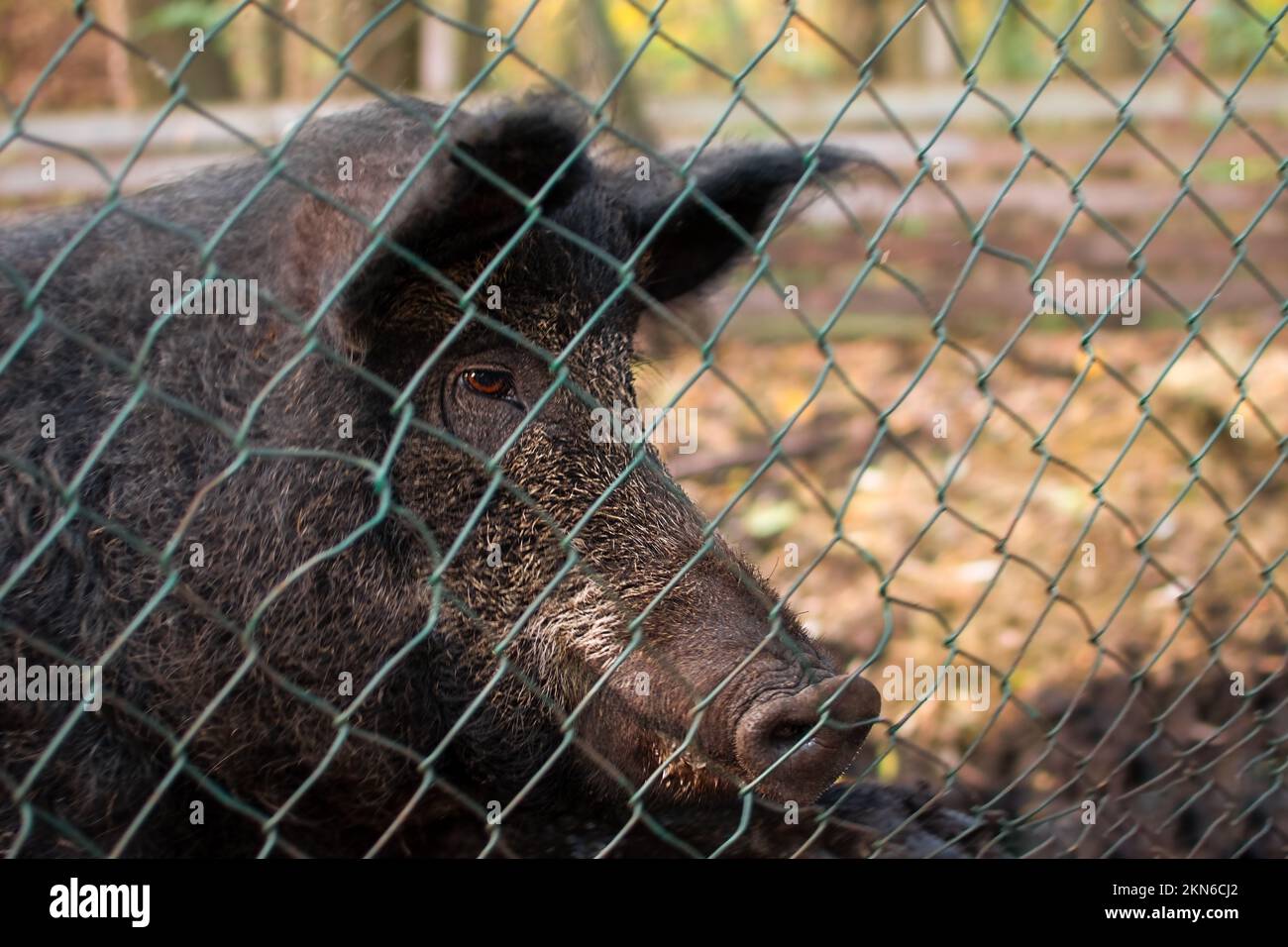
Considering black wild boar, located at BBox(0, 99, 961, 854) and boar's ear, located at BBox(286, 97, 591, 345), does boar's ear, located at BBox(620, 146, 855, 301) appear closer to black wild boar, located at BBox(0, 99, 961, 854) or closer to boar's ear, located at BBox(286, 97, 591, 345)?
black wild boar, located at BBox(0, 99, 961, 854)

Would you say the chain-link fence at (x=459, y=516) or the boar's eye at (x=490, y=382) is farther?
the boar's eye at (x=490, y=382)

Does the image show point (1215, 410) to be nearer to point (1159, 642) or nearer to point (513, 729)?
point (1159, 642)

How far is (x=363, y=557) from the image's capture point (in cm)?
325

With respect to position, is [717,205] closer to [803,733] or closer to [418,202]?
[418,202]

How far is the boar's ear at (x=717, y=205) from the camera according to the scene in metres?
3.79

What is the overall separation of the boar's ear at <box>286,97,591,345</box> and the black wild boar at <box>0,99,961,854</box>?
12mm

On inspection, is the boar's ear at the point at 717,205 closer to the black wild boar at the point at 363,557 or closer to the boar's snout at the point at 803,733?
the black wild boar at the point at 363,557

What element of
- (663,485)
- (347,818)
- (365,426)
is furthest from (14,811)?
(663,485)

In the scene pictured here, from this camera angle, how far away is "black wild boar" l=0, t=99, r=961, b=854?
Result: 299 centimetres

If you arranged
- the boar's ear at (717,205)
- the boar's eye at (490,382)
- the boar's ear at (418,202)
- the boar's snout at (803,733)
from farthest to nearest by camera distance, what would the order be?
the boar's ear at (717,205) < the boar's eye at (490,382) < the boar's snout at (803,733) < the boar's ear at (418,202)

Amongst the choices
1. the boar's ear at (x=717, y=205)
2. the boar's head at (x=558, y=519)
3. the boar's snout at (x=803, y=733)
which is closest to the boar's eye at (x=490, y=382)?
the boar's head at (x=558, y=519)

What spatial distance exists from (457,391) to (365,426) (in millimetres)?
323

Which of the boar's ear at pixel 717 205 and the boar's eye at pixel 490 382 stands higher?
the boar's ear at pixel 717 205

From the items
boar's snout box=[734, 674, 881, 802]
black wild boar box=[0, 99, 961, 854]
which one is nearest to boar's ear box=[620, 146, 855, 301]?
black wild boar box=[0, 99, 961, 854]
